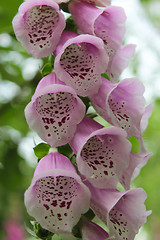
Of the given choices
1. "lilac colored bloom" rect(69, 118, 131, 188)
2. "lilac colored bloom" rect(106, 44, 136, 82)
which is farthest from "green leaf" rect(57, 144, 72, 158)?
"lilac colored bloom" rect(106, 44, 136, 82)

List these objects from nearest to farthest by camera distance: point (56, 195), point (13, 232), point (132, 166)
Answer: point (56, 195) → point (132, 166) → point (13, 232)

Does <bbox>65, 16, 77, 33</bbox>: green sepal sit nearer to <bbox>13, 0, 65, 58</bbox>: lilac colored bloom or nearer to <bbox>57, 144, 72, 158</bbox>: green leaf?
<bbox>13, 0, 65, 58</bbox>: lilac colored bloom

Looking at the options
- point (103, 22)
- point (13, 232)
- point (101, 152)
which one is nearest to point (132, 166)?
point (101, 152)

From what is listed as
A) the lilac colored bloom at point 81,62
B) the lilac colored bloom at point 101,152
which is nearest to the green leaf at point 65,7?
the lilac colored bloom at point 81,62

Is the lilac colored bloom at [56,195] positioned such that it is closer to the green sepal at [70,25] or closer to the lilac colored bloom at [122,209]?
the lilac colored bloom at [122,209]

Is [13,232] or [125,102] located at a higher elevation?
[125,102]

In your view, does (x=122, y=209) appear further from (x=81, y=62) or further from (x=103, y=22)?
(x=103, y=22)

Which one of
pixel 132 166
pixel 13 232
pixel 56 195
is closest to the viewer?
pixel 56 195
